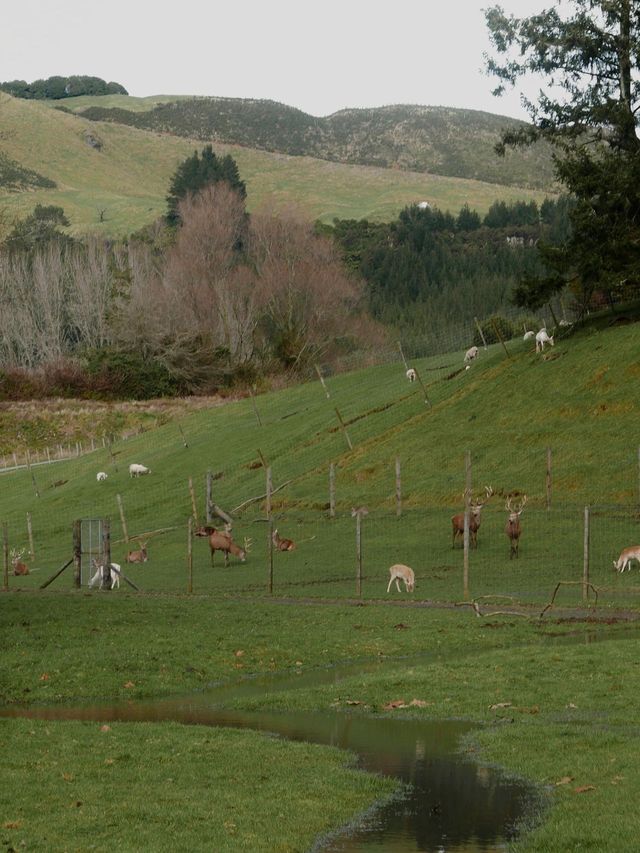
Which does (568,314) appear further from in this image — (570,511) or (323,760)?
(323,760)

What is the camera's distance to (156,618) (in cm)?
3359

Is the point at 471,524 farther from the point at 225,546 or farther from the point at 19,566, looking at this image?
the point at 19,566

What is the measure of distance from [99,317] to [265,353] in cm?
2287

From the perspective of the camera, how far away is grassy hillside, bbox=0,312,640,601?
47219mm

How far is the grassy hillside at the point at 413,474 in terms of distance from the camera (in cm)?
4722

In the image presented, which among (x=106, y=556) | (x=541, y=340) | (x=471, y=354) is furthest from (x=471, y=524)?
(x=471, y=354)

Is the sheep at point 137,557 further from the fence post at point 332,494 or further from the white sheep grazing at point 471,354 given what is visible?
the white sheep grazing at point 471,354

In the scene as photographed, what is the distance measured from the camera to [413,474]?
205ft

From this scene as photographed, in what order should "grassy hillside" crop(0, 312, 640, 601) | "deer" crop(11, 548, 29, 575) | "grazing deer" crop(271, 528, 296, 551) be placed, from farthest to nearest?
"deer" crop(11, 548, 29, 575) < "grazing deer" crop(271, 528, 296, 551) < "grassy hillside" crop(0, 312, 640, 601)

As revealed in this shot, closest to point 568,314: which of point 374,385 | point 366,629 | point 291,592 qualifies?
point 374,385

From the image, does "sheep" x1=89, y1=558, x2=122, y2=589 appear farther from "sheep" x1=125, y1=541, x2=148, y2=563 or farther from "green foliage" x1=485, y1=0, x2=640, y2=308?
"green foliage" x1=485, y1=0, x2=640, y2=308

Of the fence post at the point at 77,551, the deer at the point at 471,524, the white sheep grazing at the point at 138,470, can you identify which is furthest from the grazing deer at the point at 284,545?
Result: the white sheep grazing at the point at 138,470

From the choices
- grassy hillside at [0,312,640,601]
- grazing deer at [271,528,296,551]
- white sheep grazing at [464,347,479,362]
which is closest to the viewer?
grassy hillside at [0,312,640,601]

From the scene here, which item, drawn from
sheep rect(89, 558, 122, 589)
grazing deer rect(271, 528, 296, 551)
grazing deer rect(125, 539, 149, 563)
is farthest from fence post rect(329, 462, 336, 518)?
sheep rect(89, 558, 122, 589)
